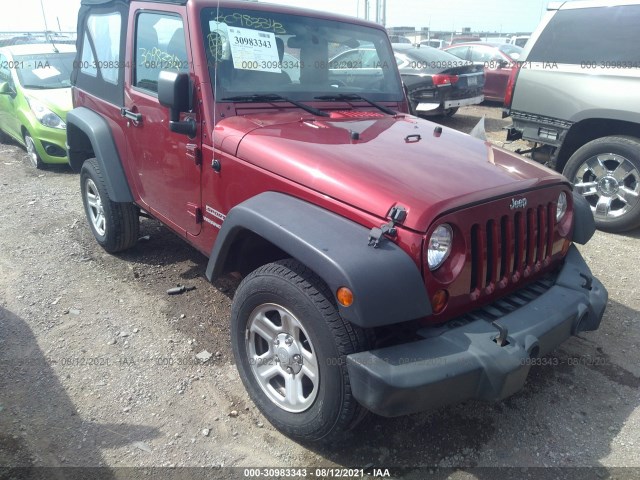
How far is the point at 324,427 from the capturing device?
2338 millimetres

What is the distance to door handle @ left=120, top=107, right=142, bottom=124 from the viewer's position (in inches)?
140


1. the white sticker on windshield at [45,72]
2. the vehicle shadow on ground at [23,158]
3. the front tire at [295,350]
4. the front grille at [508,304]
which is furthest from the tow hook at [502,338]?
the white sticker on windshield at [45,72]

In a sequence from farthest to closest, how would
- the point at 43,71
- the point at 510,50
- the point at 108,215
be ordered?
1. the point at 510,50
2. the point at 43,71
3. the point at 108,215

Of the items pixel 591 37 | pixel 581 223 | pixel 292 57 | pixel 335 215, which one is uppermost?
pixel 591 37

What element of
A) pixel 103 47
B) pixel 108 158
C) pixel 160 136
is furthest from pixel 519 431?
pixel 103 47

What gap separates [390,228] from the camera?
6.97 ft

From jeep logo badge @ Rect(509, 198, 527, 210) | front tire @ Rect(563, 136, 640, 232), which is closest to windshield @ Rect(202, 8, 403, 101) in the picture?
jeep logo badge @ Rect(509, 198, 527, 210)

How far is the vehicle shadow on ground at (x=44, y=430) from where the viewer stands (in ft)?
7.98

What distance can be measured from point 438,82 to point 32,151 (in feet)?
22.3

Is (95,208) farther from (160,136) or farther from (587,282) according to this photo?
(587,282)

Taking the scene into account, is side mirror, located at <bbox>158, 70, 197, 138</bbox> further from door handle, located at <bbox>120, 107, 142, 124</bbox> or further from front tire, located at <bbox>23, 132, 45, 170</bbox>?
front tire, located at <bbox>23, 132, 45, 170</bbox>

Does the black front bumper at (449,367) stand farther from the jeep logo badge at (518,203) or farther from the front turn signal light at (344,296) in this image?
the jeep logo badge at (518,203)

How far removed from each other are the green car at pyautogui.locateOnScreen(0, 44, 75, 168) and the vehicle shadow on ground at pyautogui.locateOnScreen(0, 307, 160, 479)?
4315mm

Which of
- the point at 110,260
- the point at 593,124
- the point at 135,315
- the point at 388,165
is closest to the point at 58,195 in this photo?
the point at 110,260
